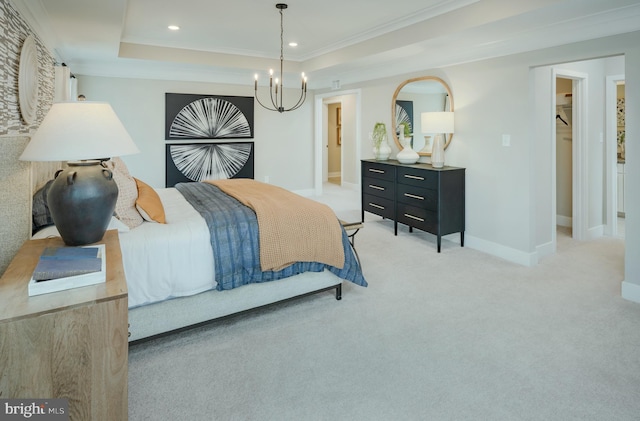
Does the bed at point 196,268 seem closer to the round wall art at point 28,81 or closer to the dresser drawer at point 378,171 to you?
the round wall art at point 28,81

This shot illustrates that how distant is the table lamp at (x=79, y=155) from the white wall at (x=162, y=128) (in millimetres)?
4240

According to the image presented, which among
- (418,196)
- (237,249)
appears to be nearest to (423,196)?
(418,196)

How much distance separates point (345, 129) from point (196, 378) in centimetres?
780

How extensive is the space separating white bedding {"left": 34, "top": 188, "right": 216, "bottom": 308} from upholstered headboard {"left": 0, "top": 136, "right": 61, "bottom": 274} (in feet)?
0.81

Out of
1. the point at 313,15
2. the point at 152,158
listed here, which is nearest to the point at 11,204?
the point at 313,15

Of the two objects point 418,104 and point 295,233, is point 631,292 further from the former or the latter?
point 418,104

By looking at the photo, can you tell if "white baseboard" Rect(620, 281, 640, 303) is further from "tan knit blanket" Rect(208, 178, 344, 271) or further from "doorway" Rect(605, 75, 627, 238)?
Answer: "tan knit blanket" Rect(208, 178, 344, 271)

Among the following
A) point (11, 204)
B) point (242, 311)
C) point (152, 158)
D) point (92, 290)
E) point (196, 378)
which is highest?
point (152, 158)

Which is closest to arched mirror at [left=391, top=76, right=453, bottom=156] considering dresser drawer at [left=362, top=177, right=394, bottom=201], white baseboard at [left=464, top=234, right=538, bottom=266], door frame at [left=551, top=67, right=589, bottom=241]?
dresser drawer at [left=362, top=177, right=394, bottom=201]

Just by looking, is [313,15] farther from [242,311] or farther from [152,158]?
[152,158]

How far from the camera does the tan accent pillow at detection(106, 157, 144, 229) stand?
2.51m

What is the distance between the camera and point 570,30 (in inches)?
130

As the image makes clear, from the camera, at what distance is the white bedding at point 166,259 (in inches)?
90.1

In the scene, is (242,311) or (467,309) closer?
Answer: (242,311)
